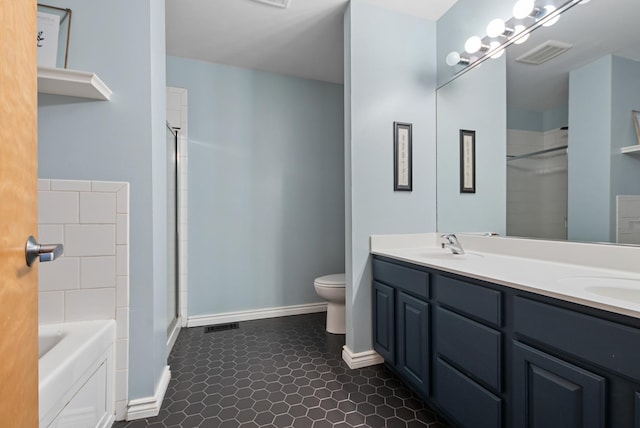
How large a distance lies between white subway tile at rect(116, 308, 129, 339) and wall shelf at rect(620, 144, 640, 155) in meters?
2.34

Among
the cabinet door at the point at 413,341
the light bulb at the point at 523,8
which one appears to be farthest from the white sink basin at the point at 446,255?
the light bulb at the point at 523,8

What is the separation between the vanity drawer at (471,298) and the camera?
105 cm

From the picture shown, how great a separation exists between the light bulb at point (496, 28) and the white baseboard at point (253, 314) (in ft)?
8.30

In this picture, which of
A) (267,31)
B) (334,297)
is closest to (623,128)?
(334,297)

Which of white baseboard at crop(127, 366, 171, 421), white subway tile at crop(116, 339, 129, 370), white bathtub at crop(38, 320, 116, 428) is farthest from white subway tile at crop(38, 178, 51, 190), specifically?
white baseboard at crop(127, 366, 171, 421)

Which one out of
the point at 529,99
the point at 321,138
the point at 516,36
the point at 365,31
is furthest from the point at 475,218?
the point at 321,138

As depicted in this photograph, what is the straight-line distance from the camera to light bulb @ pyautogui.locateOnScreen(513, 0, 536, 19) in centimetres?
150

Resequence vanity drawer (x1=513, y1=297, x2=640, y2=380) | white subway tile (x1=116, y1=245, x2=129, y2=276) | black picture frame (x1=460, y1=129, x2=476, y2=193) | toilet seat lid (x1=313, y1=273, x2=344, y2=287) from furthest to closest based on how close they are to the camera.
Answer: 1. toilet seat lid (x1=313, y1=273, x2=344, y2=287)
2. black picture frame (x1=460, y1=129, x2=476, y2=193)
3. white subway tile (x1=116, y1=245, x2=129, y2=276)
4. vanity drawer (x1=513, y1=297, x2=640, y2=380)

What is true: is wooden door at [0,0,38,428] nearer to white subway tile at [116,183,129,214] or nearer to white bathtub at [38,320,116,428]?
white bathtub at [38,320,116,428]

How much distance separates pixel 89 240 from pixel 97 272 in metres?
0.16

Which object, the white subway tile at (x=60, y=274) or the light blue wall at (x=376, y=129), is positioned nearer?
the white subway tile at (x=60, y=274)

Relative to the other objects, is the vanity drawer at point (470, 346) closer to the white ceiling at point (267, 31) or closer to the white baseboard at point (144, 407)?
the white baseboard at point (144, 407)

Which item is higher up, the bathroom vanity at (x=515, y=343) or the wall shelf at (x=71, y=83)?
the wall shelf at (x=71, y=83)

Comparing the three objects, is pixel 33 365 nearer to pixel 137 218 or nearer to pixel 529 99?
pixel 137 218
